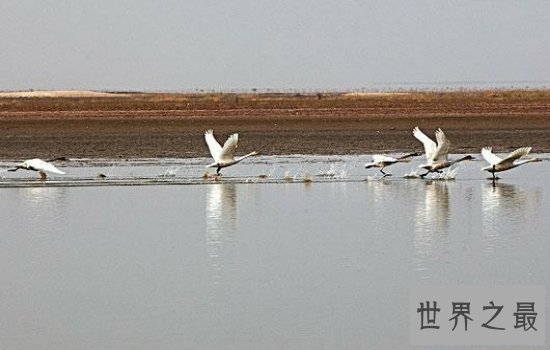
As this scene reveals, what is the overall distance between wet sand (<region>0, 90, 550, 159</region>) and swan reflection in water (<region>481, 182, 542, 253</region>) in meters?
11.8

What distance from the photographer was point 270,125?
48812mm

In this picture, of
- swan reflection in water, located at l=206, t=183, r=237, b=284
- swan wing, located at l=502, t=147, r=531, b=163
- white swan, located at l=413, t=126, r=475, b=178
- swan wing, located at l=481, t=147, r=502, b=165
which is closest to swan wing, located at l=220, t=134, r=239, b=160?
swan reflection in water, located at l=206, t=183, r=237, b=284

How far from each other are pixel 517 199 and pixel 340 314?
10.0 m

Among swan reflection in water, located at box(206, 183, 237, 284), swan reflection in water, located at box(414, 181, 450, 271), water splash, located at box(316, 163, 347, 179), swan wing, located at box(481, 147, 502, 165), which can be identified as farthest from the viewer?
water splash, located at box(316, 163, 347, 179)

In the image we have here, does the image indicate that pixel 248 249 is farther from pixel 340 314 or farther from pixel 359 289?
pixel 340 314

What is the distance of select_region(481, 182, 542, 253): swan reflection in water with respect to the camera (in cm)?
1739

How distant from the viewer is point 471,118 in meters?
52.7

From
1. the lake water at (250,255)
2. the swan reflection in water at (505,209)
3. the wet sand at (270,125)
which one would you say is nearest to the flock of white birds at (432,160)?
the lake water at (250,255)

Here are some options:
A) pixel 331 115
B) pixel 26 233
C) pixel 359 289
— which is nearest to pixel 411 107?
pixel 331 115

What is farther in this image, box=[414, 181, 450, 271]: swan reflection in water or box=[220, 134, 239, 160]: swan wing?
box=[220, 134, 239, 160]: swan wing

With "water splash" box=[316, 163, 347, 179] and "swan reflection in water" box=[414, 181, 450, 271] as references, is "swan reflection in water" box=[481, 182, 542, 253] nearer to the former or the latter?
"swan reflection in water" box=[414, 181, 450, 271]

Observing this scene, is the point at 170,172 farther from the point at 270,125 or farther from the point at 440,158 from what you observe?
the point at 270,125

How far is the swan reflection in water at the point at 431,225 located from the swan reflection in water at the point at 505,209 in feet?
1.93

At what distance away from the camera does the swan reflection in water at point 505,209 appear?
1739 cm
